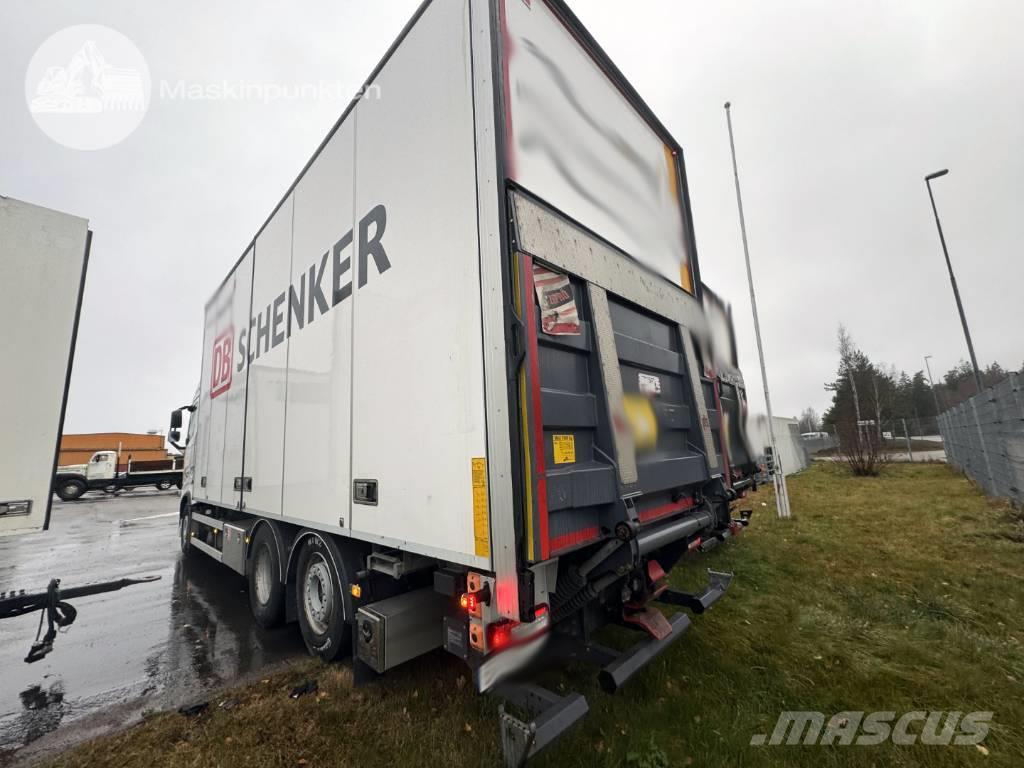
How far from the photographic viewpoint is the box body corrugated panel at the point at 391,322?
216 cm

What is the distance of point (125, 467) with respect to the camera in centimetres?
2281

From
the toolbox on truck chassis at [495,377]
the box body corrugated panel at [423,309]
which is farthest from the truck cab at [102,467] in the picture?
the box body corrugated panel at [423,309]

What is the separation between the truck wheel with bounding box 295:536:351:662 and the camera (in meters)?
3.07

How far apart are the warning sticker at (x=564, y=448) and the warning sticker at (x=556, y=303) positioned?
1.68ft

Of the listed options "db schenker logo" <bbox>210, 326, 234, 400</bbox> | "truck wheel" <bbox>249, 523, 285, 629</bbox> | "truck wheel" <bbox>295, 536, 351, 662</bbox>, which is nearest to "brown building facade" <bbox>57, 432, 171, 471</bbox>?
"db schenker logo" <bbox>210, 326, 234, 400</bbox>

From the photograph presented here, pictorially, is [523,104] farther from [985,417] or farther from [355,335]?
[985,417]

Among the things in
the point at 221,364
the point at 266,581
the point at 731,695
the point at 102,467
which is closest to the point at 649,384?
the point at 731,695

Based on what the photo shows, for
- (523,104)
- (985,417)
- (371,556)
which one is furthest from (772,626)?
(985,417)

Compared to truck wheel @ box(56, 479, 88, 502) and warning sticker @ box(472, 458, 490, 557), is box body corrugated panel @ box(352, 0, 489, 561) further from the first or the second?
truck wheel @ box(56, 479, 88, 502)

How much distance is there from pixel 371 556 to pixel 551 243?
2156mm

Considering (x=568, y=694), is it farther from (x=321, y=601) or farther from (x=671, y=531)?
(x=321, y=601)

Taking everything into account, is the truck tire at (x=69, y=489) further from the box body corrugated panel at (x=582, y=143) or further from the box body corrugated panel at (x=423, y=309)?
the box body corrugated panel at (x=582, y=143)

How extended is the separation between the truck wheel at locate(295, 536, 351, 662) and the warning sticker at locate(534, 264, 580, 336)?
2211 mm

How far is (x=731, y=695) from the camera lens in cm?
272
